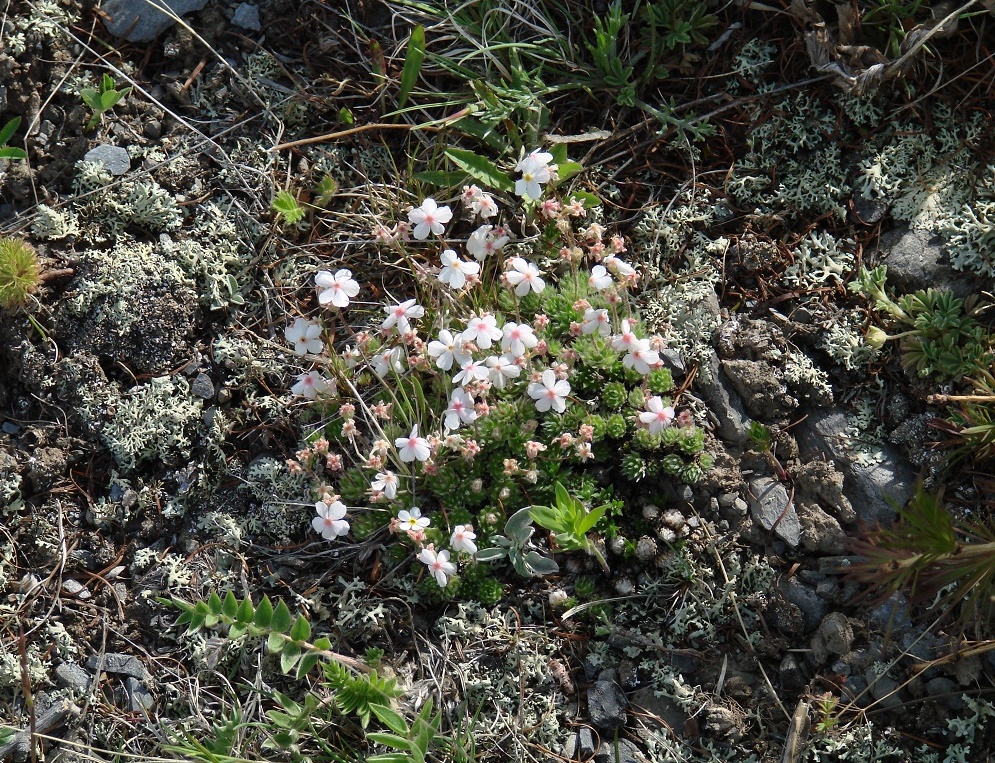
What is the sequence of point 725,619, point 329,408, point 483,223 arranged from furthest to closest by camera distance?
point 483,223
point 329,408
point 725,619

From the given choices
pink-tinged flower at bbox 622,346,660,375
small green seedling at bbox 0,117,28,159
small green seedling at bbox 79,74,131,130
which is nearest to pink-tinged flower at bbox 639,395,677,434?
pink-tinged flower at bbox 622,346,660,375

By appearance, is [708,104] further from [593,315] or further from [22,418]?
[22,418]

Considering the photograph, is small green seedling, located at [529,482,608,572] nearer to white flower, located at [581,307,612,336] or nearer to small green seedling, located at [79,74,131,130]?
white flower, located at [581,307,612,336]

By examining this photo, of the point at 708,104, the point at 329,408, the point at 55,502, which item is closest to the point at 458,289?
the point at 329,408

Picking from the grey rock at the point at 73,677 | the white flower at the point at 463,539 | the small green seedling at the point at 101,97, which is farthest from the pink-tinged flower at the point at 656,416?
the small green seedling at the point at 101,97

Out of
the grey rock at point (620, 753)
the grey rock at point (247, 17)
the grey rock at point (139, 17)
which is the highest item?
the grey rock at point (139, 17)

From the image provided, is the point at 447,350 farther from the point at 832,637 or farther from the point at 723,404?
the point at 832,637

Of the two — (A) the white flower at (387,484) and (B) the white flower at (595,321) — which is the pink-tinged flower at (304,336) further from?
(B) the white flower at (595,321)
